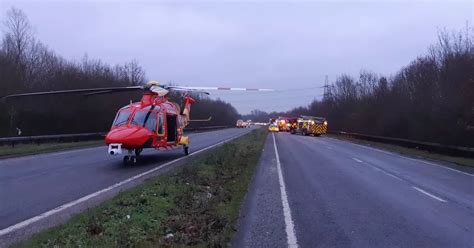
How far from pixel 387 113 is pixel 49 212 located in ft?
177

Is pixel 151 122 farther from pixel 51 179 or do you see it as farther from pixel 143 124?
pixel 51 179

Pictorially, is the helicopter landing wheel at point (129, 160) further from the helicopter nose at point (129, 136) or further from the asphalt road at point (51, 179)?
the helicopter nose at point (129, 136)

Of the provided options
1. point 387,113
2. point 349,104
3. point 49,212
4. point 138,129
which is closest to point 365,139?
point 387,113

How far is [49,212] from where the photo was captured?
10992mm

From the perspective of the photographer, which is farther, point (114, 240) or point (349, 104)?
point (349, 104)

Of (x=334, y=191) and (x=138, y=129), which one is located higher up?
(x=138, y=129)

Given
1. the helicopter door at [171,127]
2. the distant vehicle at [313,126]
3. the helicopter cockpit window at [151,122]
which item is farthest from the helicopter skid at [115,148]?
the distant vehicle at [313,126]

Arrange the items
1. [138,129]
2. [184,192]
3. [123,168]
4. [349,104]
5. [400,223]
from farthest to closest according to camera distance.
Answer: [349,104] < [138,129] < [123,168] < [184,192] < [400,223]

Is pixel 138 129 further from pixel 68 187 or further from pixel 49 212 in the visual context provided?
pixel 49 212

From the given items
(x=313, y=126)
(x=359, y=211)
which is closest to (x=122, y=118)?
(x=359, y=211)

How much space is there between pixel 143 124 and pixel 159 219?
12.8 m

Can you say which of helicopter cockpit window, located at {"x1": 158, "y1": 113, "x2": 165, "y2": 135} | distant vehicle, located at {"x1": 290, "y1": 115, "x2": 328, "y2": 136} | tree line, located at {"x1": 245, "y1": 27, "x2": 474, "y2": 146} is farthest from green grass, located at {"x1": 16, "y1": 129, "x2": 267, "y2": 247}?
distant vehicle, located at {"x1": 290, "y1": 115, "x2": 328, "y2": 136}

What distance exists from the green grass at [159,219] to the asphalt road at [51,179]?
160 cm

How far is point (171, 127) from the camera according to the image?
2495 centimetres
